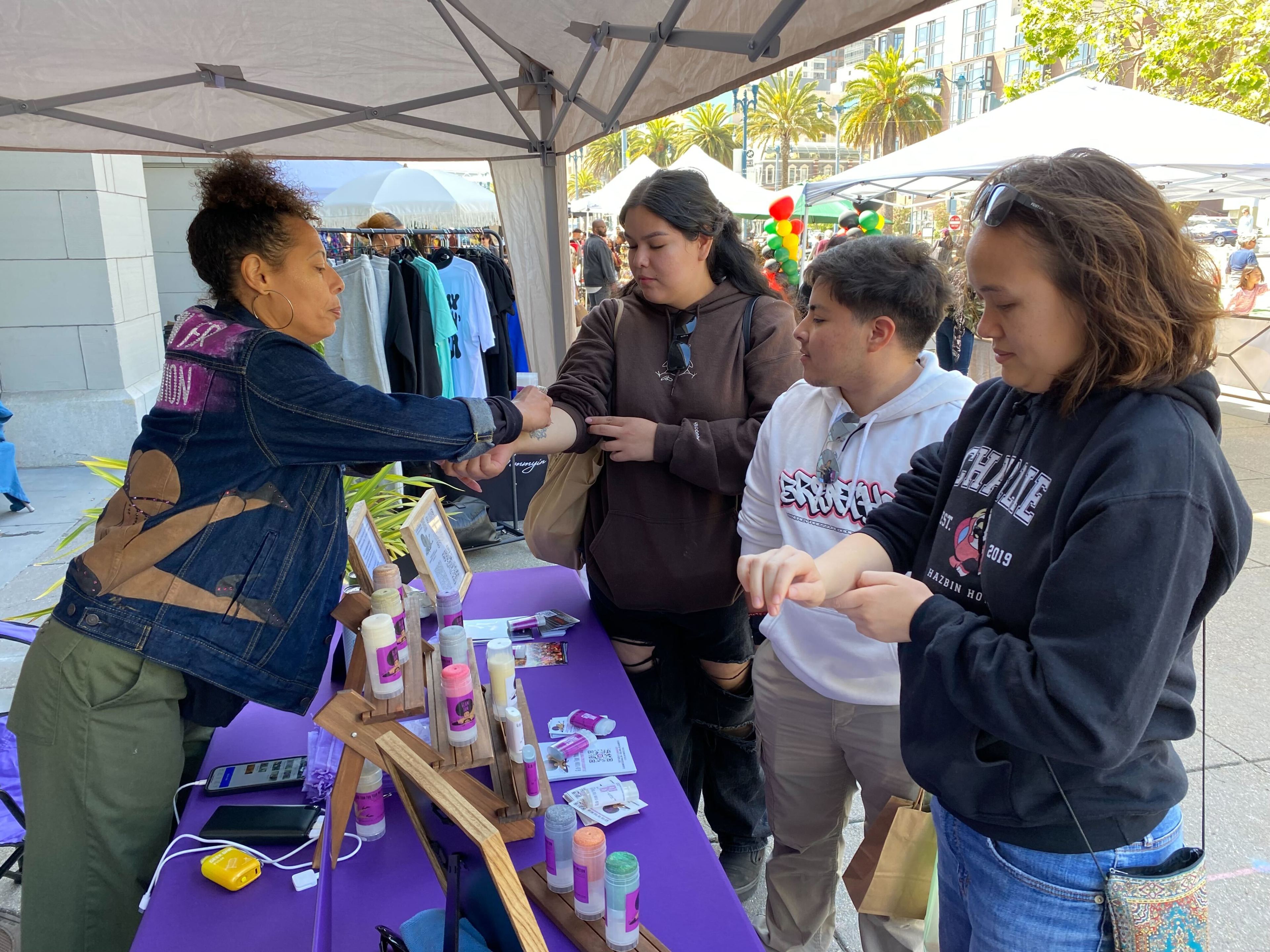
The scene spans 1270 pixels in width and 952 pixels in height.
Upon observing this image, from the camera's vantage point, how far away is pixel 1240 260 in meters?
12.9

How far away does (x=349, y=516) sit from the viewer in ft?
8.69

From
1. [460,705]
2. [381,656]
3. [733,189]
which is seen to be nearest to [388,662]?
[381,656]

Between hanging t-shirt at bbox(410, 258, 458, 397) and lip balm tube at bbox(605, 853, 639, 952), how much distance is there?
4654 millimetres

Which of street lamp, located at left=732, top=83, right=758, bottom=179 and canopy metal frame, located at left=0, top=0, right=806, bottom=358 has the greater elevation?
street lamp, located at left=732, top=83, right=758, bottom=179

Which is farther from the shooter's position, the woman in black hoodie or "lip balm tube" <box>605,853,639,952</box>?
"lip balm tube" <box>605,853,639,952</box>

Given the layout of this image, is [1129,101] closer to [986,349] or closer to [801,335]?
[986,349]

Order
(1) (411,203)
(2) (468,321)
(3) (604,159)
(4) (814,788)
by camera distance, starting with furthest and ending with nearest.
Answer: (3) (604,159)
(1) (411,203)
(2) (468,321)
(4) (814,788)

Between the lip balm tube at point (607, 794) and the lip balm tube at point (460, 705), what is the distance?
0.38 metres

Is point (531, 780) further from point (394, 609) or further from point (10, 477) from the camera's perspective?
point (10, 477)

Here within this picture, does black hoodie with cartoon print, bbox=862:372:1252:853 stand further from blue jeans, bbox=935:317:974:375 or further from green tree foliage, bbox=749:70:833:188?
green tree foliage, bbox=749:70:833:188

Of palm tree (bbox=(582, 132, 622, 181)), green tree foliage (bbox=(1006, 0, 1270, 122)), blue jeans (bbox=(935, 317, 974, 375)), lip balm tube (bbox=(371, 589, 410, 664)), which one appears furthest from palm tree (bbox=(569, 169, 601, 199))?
lip balm tube (bbox=(371, 589, 410, 664))

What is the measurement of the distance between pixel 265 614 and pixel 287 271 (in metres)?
0.72

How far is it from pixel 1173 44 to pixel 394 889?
16491mm

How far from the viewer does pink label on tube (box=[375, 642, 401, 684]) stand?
1.47 m
